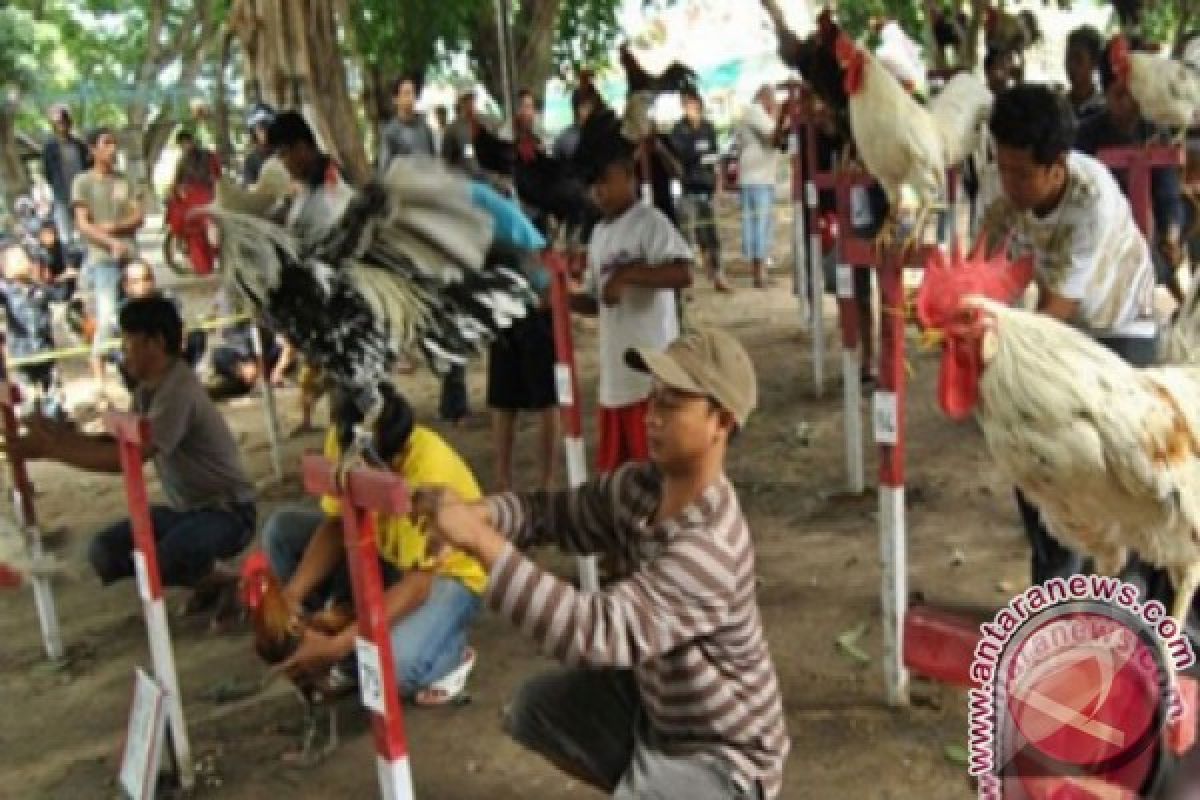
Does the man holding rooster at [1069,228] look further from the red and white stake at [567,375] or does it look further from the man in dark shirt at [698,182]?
the man in dark shirt at [698,182]

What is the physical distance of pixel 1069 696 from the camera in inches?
66.6

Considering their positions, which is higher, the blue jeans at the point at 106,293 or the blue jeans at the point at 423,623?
the blue jeans at the point at 106,293

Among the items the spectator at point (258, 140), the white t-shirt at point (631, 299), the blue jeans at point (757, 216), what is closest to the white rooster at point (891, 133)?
the white t-shirt at point (631, 299)

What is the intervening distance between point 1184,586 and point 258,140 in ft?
23.1

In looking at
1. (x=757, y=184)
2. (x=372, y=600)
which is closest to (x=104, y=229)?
(x=757, y=184)

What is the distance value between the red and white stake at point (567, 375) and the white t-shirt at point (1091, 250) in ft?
5.10

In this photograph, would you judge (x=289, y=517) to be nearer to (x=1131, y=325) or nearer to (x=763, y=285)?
(x=1131, y=325)

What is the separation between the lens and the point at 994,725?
5.76 feet

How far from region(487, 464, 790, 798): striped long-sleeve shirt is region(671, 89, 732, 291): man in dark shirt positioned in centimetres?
878

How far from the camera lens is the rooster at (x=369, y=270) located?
3.54 m

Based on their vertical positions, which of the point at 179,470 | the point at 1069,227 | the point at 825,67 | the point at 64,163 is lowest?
the point at 179,470

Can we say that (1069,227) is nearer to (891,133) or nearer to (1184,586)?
(1184,586)

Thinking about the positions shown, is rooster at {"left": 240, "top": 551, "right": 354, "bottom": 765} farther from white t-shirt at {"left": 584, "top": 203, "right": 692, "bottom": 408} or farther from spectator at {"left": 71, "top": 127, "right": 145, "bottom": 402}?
spectator at {"left": 71, "top": 127, "right": 145, "bottom": 402}

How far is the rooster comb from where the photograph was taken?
7.70 feet
